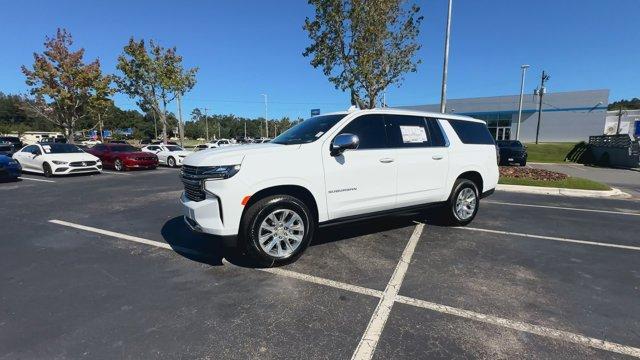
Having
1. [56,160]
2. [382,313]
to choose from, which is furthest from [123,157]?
[382,313]

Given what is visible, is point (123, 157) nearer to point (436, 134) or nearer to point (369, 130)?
point (369, 130)

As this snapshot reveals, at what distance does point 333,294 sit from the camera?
3.52m

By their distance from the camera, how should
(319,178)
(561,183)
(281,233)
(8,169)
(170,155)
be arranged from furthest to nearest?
1. (170,155)
2. (8,169)
3. (561,183)
4. (319,178)
5. (281,233)

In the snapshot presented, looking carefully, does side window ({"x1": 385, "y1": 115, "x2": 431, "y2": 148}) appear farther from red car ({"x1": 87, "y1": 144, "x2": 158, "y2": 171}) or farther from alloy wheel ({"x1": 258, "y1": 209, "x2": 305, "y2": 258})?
red car ({"x1": 87, "y1": 144, "x2": 158, "y2": 171})

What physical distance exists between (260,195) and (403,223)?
10.7 ft

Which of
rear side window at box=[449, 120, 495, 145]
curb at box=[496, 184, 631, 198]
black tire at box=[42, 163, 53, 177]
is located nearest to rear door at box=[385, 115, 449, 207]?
rear side window at box=[449, 120, 495, 145]

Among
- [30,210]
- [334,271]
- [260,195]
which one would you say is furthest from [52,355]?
[30,210]

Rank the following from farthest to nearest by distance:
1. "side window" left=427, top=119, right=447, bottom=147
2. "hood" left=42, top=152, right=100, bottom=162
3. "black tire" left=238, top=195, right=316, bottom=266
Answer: "hood" left=42, top=152, right=100, bottom=162
"side window" left=427, top=119, right=447, bottom=147
"black tire" left=238, top=195, right=316, bottom=266

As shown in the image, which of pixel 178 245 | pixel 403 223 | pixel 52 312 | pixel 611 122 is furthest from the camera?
pixel 611 122

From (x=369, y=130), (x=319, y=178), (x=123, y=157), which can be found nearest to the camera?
(x=319, y=178)

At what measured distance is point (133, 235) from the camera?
548cm

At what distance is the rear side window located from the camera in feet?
19.4

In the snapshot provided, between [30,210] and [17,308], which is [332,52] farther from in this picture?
[17,308]

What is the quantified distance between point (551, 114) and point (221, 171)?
55.9 m
